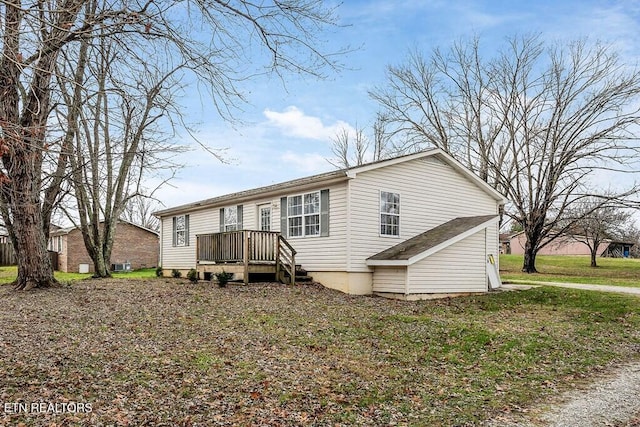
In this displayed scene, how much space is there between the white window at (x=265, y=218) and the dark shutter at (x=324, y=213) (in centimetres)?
295

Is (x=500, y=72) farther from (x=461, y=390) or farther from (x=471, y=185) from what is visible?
(x=461, y=390)

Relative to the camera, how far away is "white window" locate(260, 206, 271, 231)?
58.0 feet

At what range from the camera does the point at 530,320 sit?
464 inches

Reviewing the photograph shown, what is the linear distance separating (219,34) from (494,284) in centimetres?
1563

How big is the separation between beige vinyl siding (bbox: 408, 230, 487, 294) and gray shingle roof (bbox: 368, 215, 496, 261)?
1.34 ft

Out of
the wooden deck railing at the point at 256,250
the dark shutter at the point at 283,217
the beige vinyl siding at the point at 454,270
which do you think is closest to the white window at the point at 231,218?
the wooden deck railing at the point at 256,250

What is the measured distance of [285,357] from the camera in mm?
7402

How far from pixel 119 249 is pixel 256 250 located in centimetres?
2092

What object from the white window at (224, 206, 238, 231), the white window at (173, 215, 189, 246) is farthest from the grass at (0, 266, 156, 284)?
the white window at (224, 206, 238, 231)

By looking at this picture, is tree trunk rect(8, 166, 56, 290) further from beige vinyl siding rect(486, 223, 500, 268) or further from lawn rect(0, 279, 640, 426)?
beige vinyl siding rect(486, 223, 500, 268)

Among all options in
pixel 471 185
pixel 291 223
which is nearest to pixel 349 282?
pixel 291 223

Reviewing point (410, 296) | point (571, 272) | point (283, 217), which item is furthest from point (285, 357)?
point (571, 272)

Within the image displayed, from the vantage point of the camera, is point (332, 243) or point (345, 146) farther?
point (345, 146)

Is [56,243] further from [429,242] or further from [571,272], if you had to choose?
[571,272]
